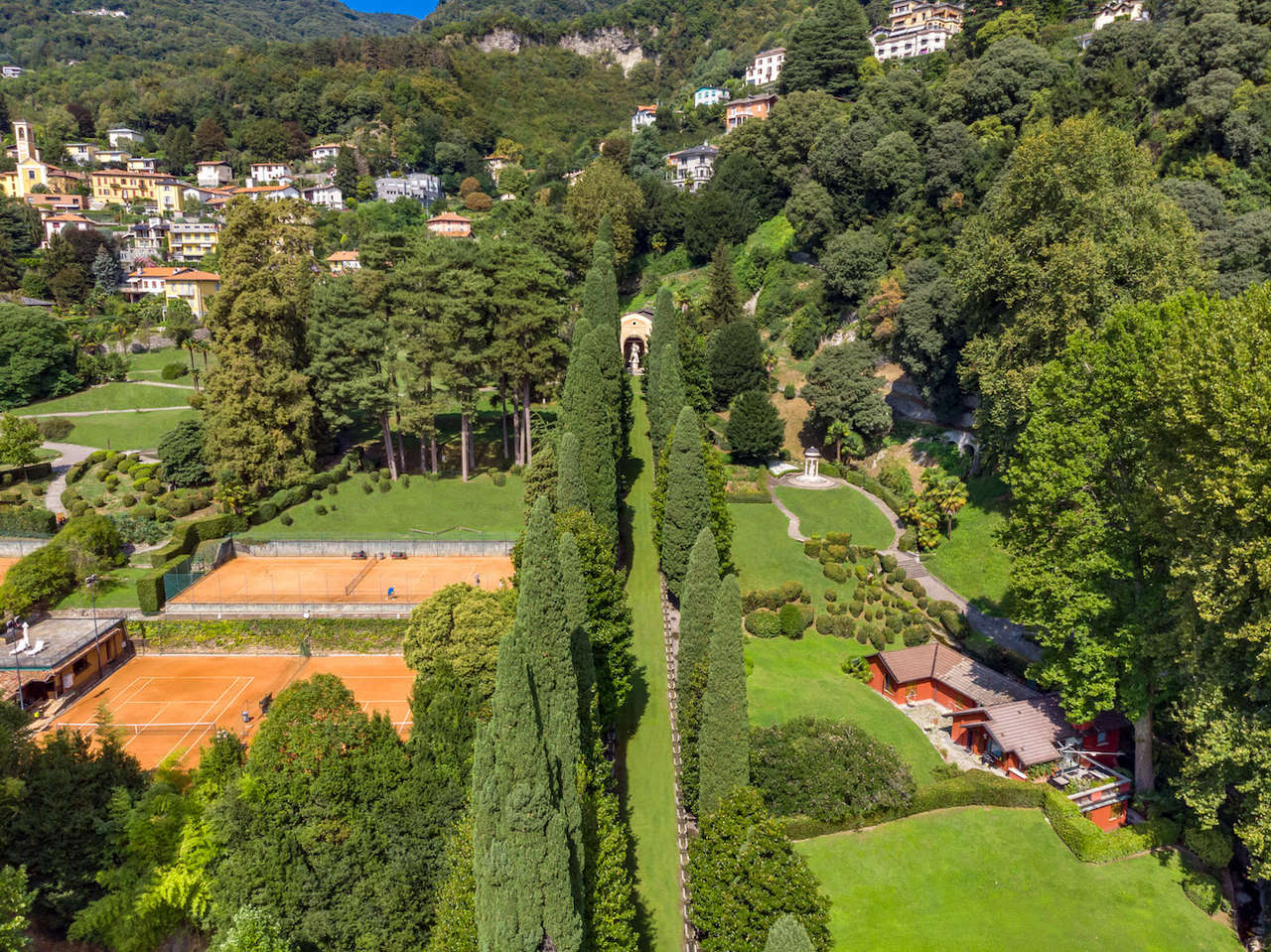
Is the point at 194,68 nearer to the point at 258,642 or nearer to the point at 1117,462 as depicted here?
the point at 258,642

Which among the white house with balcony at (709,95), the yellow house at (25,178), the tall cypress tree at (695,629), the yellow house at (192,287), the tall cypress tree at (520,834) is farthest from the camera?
the white house with balcony at (709,95)

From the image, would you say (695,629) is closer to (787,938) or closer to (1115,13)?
(787,938)

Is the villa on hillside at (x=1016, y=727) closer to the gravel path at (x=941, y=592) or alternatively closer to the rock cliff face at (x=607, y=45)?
the gravel path at (x=941, y=592)

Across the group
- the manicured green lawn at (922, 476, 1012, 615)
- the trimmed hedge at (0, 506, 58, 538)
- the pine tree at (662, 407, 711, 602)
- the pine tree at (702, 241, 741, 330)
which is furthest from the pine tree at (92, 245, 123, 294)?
the manicured green lawn at (922, 476, 1012, 615)

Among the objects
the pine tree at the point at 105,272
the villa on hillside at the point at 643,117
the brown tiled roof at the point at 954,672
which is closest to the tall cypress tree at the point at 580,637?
the brown tiled roof at the point at 954,672

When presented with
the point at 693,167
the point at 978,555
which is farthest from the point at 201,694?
the point at 693,167

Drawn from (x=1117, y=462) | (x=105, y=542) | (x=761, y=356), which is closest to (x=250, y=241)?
(x=105, y=542)
